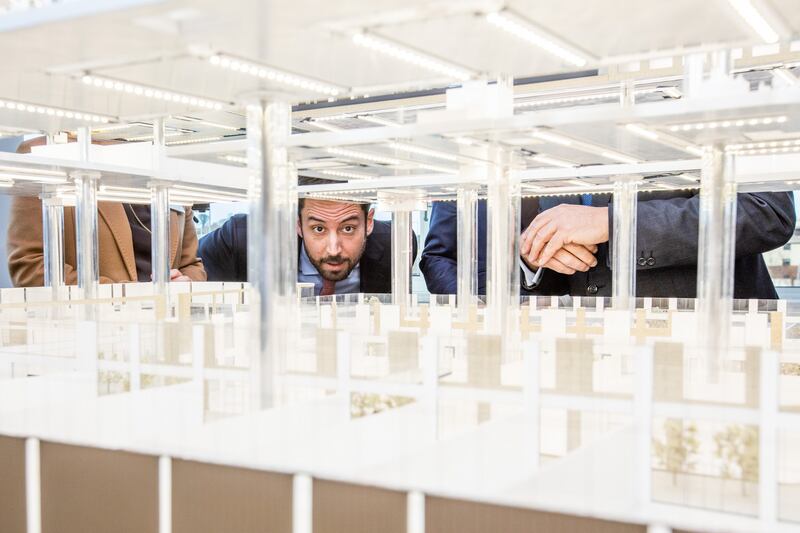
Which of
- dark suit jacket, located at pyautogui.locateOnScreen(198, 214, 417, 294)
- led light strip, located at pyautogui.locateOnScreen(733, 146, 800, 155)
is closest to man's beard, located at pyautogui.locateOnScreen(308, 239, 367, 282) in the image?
dark suit jacket, located at pyautogui.locateOnScreen(198, 214, 417, 294)

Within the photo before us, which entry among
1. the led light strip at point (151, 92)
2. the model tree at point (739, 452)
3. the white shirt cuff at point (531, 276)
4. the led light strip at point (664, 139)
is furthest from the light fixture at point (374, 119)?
the model tree at point (739, 452)

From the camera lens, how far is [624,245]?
1029 centimetres

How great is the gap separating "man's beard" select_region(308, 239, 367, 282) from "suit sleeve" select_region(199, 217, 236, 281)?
2567 mm

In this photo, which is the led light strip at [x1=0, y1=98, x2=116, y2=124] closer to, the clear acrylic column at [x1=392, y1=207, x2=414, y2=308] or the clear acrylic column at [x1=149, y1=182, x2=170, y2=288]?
the clear acrylic column at [x1=149, y1=182, x2=170, y2=288]

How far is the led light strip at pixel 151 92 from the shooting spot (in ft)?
16.2

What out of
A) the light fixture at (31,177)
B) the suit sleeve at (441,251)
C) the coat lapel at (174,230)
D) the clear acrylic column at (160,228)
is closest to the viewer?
the light fixture at (31,177)

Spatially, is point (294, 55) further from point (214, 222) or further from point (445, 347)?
point (214, 222)

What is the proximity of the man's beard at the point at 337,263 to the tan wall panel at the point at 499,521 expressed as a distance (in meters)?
17.3

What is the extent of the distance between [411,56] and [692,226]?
390 inches

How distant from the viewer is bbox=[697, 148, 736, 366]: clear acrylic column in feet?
19.5

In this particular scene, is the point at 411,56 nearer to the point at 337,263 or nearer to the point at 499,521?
the point at 499,521

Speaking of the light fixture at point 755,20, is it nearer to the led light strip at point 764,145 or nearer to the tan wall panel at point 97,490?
the led light strip at point 764,145

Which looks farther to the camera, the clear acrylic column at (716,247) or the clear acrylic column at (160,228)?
the clear acrylic column at (160,228)

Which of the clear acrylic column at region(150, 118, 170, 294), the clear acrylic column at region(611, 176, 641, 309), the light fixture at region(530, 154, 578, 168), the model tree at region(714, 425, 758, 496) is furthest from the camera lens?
the clear acrylic column at region(150, 118, 170, 294)
